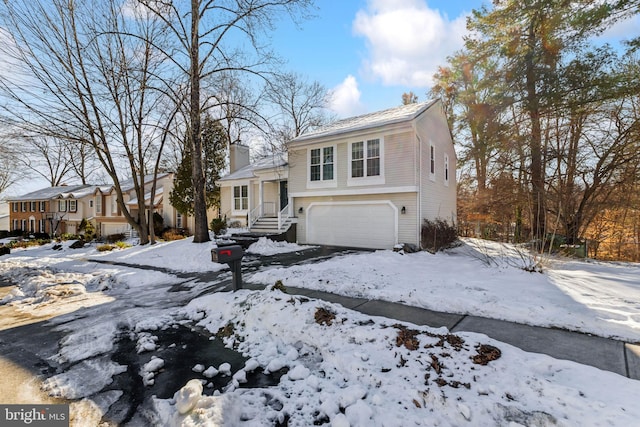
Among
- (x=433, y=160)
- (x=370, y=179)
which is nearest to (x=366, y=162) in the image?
(x=370, y=179)

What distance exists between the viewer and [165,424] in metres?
2.30

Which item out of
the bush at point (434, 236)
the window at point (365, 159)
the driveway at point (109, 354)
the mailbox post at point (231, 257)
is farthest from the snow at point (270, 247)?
the mailbox post at point (231, 257)

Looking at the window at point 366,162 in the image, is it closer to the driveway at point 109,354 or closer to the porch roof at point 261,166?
the porch roof at point 261,166

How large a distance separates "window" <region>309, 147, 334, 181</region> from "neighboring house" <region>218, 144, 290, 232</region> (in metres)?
1.87

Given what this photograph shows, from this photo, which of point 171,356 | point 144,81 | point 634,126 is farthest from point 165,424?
point 634,126

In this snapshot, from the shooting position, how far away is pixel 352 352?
10.2 ft

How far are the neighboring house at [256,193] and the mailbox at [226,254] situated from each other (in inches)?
347

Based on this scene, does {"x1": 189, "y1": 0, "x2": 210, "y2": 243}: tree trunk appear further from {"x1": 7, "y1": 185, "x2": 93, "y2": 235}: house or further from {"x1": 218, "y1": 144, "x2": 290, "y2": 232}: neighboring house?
{"x1": 7, "y1": 185, "x2": 93, "y2": 235}: house

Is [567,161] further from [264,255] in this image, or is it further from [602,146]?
[264,255]

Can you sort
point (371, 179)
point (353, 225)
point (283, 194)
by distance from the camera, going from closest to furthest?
point (371, 179) < point (353, 225) < point (283, 194)

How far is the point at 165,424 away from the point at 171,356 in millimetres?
1257

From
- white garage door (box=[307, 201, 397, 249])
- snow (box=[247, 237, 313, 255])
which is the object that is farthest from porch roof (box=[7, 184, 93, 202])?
white garage door (box=[307, 201, 397, 249])

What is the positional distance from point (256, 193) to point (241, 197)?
1419mm

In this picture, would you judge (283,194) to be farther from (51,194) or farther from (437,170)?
(51,194)
